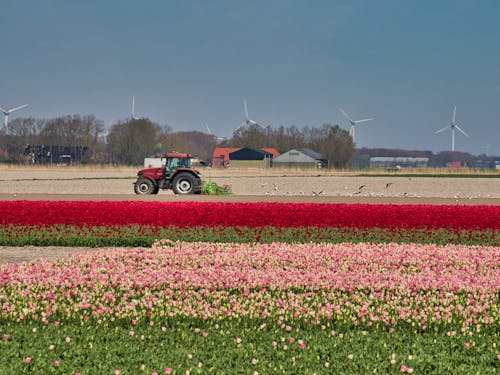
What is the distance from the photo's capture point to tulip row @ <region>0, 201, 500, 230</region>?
18.8 m

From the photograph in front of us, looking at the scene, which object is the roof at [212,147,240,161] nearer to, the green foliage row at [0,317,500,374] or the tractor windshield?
the tractor windshield

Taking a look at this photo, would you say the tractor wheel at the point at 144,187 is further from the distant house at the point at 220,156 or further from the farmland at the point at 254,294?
the distant house at the point at 220,156

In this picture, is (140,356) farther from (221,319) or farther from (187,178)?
(187,178)

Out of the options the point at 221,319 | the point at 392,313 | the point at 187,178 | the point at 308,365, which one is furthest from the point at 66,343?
the point at 187,178

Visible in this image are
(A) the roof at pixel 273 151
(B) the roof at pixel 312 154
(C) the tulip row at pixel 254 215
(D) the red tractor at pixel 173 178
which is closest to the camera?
(C) the tulip row at pixel 254 215

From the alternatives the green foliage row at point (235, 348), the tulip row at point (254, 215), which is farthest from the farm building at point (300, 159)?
the green foliage row at point (235, 348)

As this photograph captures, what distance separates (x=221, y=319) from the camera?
9.28m

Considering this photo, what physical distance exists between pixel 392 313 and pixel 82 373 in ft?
15.0

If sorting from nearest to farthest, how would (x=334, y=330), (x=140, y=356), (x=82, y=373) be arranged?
1. (x=82, y=373)
2. (x=140, y=356)
3. (x=334, y=330)

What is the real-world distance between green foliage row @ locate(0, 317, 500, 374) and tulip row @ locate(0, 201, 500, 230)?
32.1 ft

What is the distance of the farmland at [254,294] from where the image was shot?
7.70 meters

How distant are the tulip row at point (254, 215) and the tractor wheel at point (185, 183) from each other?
434 inches

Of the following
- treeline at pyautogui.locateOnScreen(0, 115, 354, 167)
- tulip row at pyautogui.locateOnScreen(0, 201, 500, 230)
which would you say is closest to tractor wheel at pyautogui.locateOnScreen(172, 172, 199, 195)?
tulip row at pyautogui.locateOnScreen(0, 201, 500, 230)

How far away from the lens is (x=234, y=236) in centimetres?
1734
